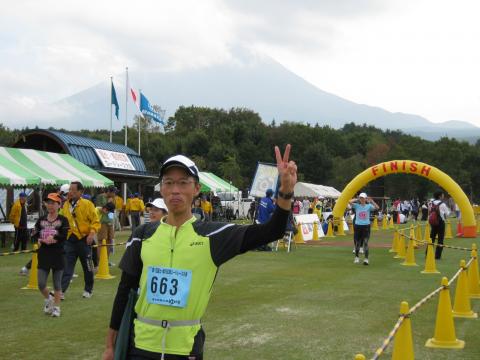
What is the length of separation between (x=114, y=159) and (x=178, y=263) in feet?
93.3

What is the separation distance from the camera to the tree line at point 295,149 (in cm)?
7569

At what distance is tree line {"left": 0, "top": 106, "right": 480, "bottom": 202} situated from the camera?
75.7 m

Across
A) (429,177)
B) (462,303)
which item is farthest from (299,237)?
(462,303)

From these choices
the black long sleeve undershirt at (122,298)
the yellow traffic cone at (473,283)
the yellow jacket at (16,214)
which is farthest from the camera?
the yellow jacket at (16,214)

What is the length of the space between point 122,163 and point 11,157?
10.5m

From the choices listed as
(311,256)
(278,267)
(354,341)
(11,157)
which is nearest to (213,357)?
(354,341)

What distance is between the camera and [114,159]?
1220 inches

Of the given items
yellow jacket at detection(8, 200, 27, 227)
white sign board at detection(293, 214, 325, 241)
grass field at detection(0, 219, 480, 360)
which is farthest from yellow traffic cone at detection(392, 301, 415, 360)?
white sign board at detection(293, 214, 325, 241)

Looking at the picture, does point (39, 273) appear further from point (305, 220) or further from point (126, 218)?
point (126, 218)

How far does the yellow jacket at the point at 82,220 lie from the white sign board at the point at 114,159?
19350 mm

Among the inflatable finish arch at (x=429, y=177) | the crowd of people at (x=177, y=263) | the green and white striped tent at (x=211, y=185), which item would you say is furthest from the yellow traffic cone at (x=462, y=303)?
the green and white striped tent at (x=211, y=185)

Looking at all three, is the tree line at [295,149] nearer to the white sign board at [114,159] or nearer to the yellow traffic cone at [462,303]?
the white sign board at [114,159]

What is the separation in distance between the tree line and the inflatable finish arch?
39260 millimetres

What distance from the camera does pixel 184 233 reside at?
3305mm
